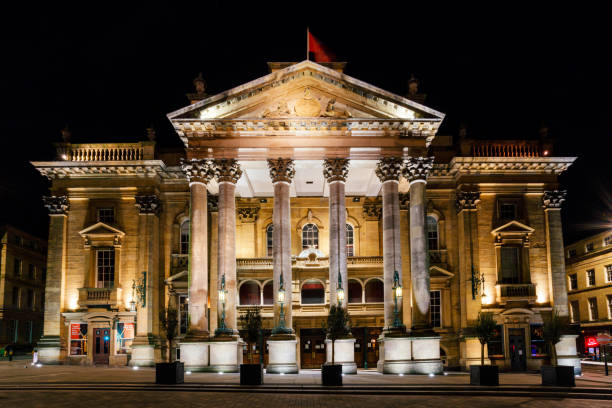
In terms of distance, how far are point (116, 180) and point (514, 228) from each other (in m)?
26.8

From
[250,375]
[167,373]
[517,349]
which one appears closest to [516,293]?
[517,349]

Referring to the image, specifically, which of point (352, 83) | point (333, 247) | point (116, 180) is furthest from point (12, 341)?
point (352, 83)

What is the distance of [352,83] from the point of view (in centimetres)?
3503

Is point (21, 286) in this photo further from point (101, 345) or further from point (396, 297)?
point (396, 297)

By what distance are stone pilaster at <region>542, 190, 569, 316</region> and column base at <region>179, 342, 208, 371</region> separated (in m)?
22.7

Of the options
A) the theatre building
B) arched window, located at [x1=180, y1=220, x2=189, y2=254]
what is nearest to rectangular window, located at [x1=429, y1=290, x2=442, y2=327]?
the theatre building

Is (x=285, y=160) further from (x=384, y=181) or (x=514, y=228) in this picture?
(x=514, y=228)

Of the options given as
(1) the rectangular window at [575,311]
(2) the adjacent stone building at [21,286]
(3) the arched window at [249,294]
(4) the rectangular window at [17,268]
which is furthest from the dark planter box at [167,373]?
(1) the rectangular window at [575,311]

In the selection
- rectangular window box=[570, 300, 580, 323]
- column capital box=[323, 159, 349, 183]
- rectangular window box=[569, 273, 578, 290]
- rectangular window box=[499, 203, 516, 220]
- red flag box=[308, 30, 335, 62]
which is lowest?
rectangular window box=[570, 300, 580, 323]

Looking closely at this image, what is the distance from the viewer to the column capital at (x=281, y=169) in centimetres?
3519

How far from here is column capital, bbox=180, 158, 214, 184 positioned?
1393 inches

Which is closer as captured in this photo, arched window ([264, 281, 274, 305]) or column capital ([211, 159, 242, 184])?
column capital ([211, 159, 242, 184])

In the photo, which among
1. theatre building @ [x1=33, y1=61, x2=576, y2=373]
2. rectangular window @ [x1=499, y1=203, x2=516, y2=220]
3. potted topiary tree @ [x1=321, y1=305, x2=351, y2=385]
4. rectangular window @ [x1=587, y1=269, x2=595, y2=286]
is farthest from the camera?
rectangular window @ [x1=587, y1=269, x2=595, y2=286]

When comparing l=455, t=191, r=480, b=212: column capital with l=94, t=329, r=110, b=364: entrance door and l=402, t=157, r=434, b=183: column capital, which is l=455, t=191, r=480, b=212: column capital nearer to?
l=402, t=157, r=434, b=183: column capital
